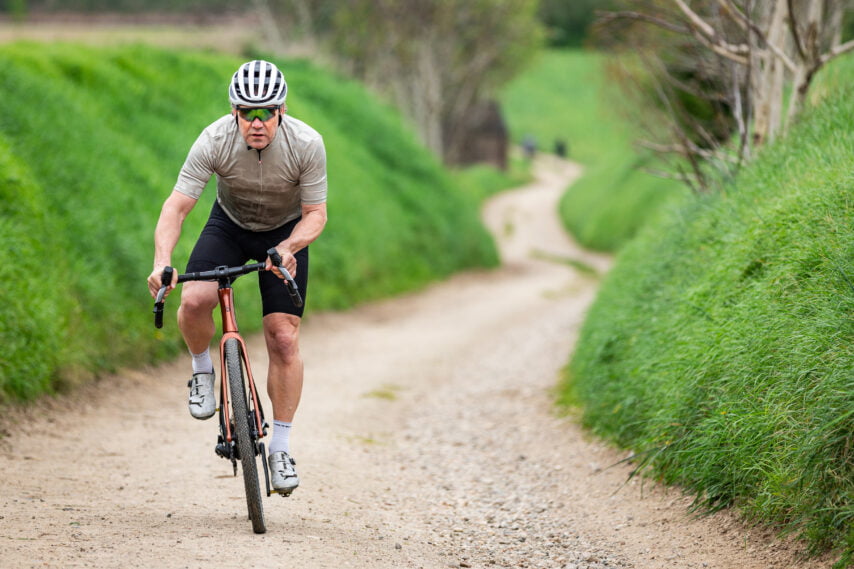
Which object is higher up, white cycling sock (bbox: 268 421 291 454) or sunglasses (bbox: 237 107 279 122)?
sunglasses (bbox: 237 107 279 122)

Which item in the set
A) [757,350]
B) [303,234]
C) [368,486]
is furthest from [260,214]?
[757,350]

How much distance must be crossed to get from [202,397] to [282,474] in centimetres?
63

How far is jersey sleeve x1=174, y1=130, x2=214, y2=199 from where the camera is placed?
504 cm

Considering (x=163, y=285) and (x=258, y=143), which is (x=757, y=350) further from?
(x=163, y=285)

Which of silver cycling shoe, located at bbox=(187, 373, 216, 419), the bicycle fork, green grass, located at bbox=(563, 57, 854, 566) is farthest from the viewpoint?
silver cycling shoe, located at bbox=(187, 373, 216, 419)

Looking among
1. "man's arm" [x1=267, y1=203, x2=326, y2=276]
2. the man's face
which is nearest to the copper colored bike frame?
"man's arm" [x1=267, y1=203, x2=326, y2=276]

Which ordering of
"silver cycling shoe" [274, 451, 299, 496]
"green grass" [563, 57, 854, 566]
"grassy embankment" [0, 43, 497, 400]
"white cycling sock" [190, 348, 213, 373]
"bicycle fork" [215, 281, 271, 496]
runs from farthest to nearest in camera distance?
"grassy embankment" [0, 43, 497, 400]
"white cycling sock" [190, 348, 213, 373]
"silver cycling shoe" [274, 451, 299, 496]
"bicycle fork" [215, 281, 271, 496]
"green grass" [563, 57, 854, 566]

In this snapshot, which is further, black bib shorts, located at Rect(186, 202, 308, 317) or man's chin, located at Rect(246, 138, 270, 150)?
black bib shorts, located at Rect(186, 202, 308, 317)

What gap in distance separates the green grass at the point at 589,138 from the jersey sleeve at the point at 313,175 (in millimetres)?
15609

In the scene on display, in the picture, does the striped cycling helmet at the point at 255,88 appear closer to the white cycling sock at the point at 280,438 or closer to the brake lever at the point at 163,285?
the brake lever at the point at 163,285

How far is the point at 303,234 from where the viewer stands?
5125mm

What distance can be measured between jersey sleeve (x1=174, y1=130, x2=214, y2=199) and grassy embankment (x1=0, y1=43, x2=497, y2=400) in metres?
1.94

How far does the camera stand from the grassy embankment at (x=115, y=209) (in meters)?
8.41

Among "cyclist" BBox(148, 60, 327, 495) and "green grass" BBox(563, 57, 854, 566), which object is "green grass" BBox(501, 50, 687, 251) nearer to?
"green grass" BBox(563, 57, 854, 566)
